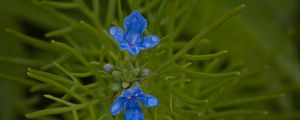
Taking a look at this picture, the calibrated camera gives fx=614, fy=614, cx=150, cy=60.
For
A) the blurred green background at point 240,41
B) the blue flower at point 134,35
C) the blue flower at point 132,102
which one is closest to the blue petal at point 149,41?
the blue flower at point 134,35

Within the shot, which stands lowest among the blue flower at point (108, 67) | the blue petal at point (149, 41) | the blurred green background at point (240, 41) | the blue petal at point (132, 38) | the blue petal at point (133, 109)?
the blue petal at point (133, 109)

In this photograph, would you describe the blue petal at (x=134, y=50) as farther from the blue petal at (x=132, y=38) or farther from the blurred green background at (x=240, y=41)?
the blurred green background at (x=240, y=41)

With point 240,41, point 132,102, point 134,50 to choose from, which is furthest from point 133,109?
point 240,41

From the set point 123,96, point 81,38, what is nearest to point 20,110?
point 81,38

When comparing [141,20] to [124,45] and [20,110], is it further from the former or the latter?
[20,110]

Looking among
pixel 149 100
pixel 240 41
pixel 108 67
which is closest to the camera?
pixel 149 100

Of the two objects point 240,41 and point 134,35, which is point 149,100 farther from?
point 240,41
